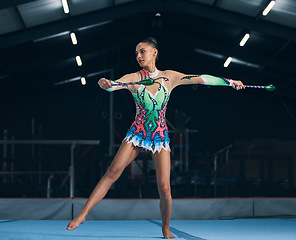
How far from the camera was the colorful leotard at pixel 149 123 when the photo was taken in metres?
3.52

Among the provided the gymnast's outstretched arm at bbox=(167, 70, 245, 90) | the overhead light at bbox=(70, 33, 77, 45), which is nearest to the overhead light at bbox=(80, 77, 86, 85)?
the overhead light at bbox=(70, 33, 77, 45)

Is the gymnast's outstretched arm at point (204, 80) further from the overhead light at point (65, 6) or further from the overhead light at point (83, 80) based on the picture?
the overhead light at point (83, 80)

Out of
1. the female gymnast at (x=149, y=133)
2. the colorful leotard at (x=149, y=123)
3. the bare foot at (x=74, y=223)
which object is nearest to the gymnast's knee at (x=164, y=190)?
the female gymnast at (x=149, y=133)

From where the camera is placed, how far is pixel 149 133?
11.6 feet

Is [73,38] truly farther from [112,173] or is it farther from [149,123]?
[112,173]

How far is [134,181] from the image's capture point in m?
10.5

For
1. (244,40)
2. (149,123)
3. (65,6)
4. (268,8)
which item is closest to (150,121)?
(149,123)

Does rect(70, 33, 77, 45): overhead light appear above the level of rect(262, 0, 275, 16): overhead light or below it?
below

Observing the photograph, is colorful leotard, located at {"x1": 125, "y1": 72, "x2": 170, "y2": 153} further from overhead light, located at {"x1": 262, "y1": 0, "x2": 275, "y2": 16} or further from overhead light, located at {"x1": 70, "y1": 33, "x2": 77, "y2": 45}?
overhead light, located at {"x1": 70, "y1": 33, "x2": 77, "y2": 45}

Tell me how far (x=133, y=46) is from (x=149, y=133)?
495 inches

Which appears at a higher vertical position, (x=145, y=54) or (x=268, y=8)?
(x=268, y=8)

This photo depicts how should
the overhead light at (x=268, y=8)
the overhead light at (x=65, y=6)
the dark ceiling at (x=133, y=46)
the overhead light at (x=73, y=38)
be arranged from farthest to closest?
the overhead light at (x=73, y=38)
the dark ceiling at (x=133, y=46)
the overhead light at (x=65, y=6)
the overhead light at (x=268, y=8)

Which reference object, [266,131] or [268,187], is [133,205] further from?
[266,131]

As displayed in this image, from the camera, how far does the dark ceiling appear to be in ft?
33.5
